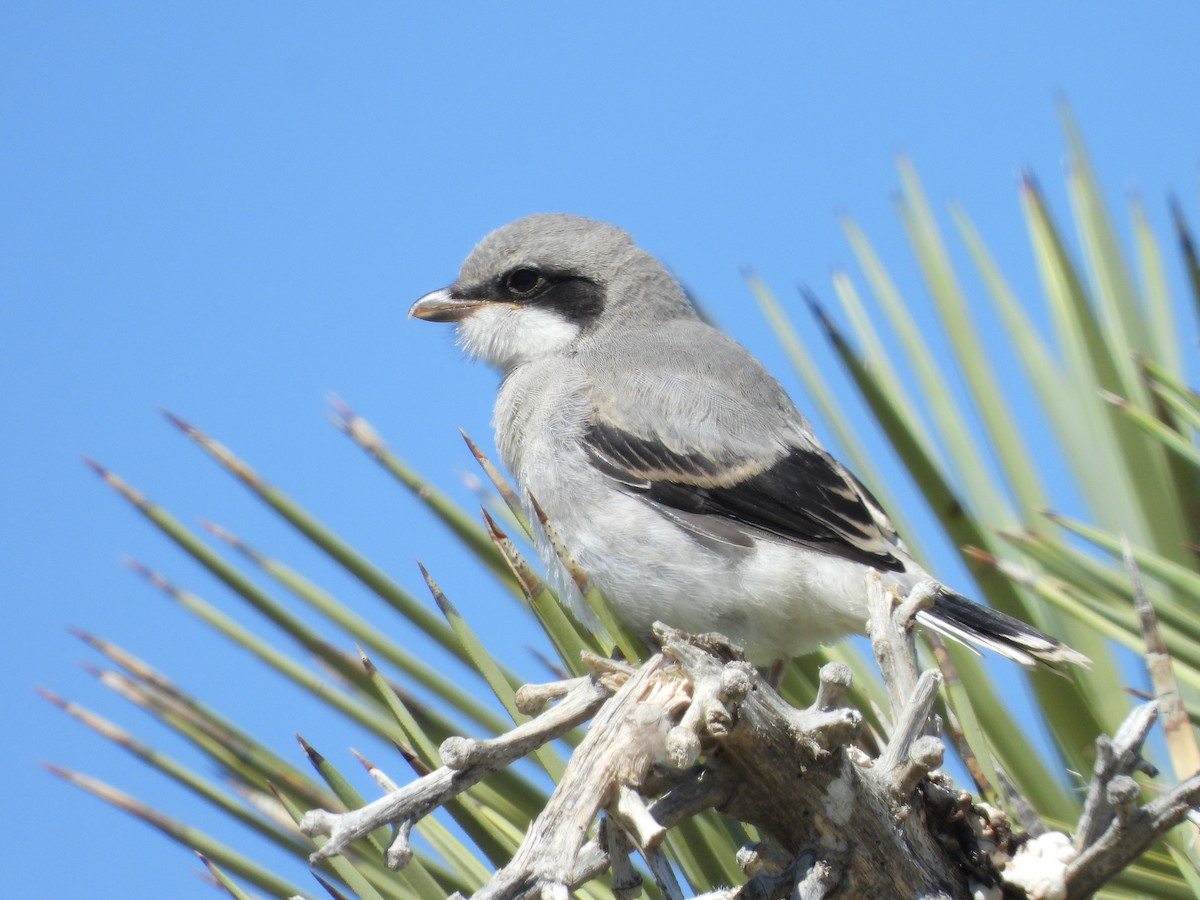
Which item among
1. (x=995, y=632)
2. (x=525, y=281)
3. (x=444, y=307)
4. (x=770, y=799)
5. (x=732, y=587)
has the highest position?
(x=444, y=307)

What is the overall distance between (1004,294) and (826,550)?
1.13m

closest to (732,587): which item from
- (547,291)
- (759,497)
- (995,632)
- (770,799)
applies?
(759,497)

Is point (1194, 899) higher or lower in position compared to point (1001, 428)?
lower

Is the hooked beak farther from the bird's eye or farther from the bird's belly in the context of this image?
the bird's belly

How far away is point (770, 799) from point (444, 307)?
10.5 ft

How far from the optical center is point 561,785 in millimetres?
1585

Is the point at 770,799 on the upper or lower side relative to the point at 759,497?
lower

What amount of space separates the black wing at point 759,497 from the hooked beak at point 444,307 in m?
1.17

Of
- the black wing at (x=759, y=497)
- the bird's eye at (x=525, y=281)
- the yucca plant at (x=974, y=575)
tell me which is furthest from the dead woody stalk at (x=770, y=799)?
the bird's eye at (x=525, y=281)

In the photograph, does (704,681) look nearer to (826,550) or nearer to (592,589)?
(592,589)

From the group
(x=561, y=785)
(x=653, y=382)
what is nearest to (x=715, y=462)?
(x=653, y=382)

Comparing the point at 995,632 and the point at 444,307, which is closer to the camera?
the point at 995,632

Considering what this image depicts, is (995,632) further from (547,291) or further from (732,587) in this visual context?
(547,291)

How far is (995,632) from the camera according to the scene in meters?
2.97
